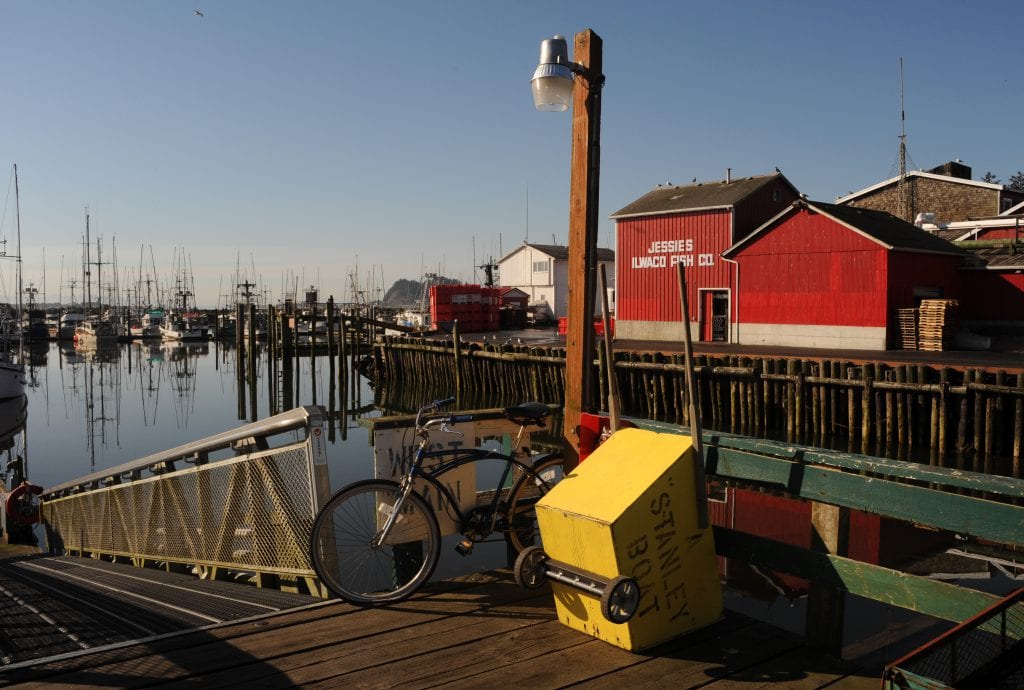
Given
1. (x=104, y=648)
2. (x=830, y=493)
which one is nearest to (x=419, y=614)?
(x=104, y=648)

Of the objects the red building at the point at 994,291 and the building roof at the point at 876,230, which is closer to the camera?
the building roof at the point at 876,230

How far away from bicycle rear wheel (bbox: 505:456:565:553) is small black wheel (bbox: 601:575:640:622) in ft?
5.21

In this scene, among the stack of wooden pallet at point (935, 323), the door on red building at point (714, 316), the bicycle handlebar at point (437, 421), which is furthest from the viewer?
the door on red building at point (714, 316)

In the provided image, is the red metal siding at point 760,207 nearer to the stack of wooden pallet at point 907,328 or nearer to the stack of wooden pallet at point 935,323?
the stack of wooden pallet at point 907,328

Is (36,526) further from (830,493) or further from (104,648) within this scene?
(830,493)

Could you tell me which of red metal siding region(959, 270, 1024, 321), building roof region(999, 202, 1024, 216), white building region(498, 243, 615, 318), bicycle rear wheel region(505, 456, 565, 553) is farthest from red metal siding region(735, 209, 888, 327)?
white building region(498, 243, 615, 318)

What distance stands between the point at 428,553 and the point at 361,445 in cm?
1888

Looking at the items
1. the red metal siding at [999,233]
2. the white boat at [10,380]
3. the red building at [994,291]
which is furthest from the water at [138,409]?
the red metal siding at [999,233]

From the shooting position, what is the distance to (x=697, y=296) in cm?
3133

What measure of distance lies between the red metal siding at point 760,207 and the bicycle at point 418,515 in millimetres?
26958

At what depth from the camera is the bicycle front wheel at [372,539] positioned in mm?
4777

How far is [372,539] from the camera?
16.4 feet

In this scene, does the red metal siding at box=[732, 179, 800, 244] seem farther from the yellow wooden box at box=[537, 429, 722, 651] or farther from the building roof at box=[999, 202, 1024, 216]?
the yellow wooden box at box=[537, 429, 722, 651]

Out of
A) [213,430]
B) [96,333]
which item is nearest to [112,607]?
[213,430]
